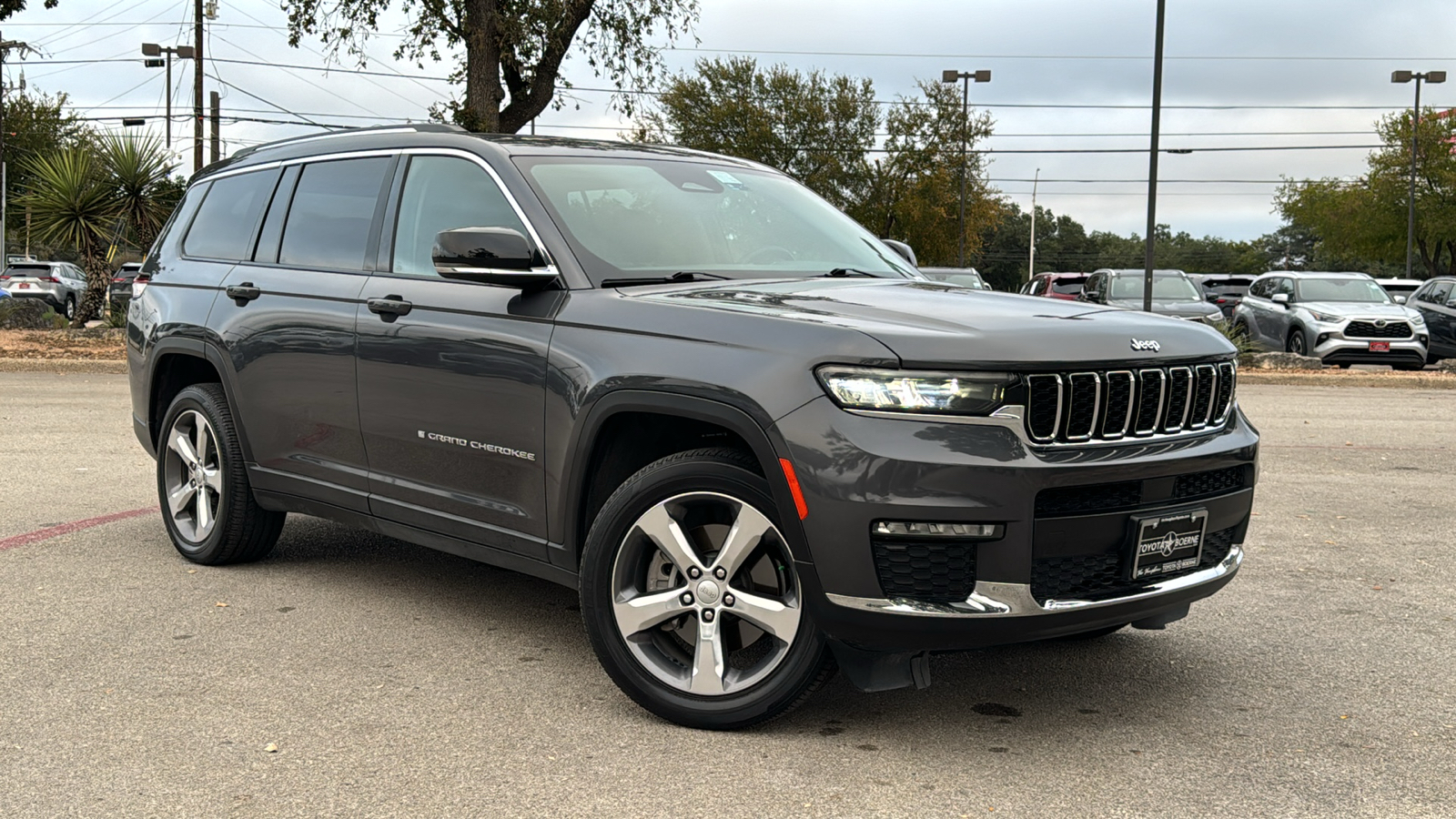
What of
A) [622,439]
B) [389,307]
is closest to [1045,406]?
[622,439]

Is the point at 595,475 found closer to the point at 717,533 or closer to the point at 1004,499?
the point at 717,533

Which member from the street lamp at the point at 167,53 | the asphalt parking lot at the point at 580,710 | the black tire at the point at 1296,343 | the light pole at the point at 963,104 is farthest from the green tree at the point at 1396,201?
the asphalt parking lot at the point at 580,710

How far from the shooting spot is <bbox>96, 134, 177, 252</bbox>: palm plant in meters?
22.0

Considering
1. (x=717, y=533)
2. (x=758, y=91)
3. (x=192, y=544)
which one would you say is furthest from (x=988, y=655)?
(x=758, y=91)

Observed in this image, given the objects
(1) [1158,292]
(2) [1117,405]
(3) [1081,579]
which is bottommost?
(3) [1081,579]

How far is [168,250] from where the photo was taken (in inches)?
267

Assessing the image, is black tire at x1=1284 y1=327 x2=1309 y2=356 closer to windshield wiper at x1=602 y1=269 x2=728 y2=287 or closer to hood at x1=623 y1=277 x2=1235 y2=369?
hood at x1=623 y1=277 x2=1235 y2=369

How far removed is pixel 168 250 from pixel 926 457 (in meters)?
4.65

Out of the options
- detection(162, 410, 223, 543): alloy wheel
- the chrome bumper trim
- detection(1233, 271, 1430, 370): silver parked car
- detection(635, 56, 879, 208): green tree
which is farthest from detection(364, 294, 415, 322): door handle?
detection(635, 56, 879, 208): green tree

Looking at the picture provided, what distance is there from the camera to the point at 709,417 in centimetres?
394

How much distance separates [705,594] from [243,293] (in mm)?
2950

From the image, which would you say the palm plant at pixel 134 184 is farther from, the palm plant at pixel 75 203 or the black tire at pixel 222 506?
the black tire at pixel 222 506

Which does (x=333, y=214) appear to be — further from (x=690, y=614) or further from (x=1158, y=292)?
(x=1158, y=292)

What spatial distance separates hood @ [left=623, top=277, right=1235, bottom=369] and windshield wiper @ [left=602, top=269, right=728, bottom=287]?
0.28 feet
